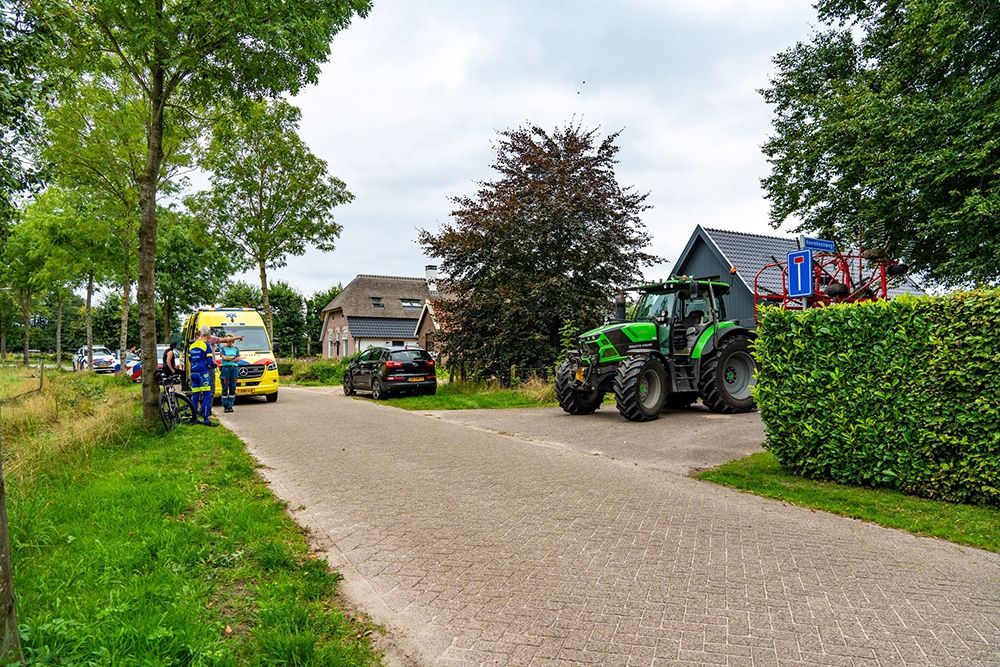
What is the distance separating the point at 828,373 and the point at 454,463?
449 cm

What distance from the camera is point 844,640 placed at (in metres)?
3.06

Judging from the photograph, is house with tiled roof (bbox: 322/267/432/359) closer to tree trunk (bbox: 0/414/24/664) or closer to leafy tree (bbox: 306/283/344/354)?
leafy tree (bbox: 306/283/344/354)

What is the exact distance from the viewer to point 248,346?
16.9 meters

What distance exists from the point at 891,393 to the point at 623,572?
12.7 feet

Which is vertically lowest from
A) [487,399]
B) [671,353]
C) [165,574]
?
[165,574]

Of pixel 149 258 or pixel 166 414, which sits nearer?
pixel 149 258

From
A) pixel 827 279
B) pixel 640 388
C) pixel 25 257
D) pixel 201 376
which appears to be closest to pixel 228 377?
pixel 201 376

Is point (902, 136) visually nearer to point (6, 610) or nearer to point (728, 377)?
point (728, 377)

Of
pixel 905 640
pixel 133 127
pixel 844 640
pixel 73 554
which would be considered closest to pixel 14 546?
pixel 73 554

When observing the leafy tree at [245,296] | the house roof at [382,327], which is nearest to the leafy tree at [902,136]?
the house roof at [382,327]

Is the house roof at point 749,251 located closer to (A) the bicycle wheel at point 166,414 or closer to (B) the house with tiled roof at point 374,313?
(A) the bicycle wheel at point 166,414

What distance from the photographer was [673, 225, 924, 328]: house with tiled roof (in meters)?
24.2

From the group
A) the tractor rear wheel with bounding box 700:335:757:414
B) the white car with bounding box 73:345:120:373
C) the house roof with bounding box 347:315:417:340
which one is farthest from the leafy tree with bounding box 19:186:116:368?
the house roof with bounding box 347:315:417:340

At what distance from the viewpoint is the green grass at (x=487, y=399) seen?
51.5ft
